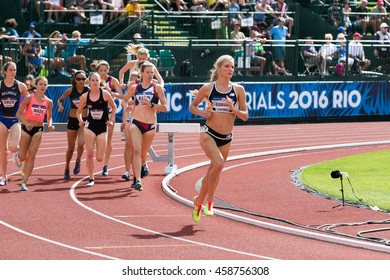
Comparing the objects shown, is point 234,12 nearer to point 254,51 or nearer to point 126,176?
point 254,51

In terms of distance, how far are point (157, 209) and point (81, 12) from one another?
18333 millimetres

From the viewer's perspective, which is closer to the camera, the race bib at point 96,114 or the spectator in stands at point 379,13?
the race bib at point 96,114

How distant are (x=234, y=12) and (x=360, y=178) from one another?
53.9 feet

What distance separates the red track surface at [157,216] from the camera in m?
11.6

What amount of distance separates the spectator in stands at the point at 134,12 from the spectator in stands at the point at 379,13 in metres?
9.09

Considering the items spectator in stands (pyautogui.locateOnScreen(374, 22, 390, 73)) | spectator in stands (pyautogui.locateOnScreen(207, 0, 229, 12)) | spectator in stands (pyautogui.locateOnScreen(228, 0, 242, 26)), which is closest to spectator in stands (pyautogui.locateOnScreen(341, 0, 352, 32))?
spectator in stands (pyautogui.locateOnScreen(374, 22, 390, 73))

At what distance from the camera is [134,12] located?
3312 cm

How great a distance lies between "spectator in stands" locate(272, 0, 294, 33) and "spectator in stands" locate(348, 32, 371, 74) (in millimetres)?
2492

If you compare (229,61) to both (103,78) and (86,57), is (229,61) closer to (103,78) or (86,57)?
(103,78)

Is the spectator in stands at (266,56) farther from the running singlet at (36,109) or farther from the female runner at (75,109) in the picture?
the running singlet at (36,109)

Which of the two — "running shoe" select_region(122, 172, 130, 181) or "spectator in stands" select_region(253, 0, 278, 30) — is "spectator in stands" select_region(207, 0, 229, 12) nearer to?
"spectator in stands" select_region(253, 0, 278, 30)

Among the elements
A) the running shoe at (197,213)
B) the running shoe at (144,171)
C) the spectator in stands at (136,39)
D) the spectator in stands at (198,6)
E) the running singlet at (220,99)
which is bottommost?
the running shoe at (144,171)

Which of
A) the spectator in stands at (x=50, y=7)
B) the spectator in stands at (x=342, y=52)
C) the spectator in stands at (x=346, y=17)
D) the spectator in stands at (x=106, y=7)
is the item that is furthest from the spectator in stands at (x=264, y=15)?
the spectator in stands at (x=50, y=7)

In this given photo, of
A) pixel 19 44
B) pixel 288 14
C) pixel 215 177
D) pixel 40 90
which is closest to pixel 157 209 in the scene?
pixel 215 177
